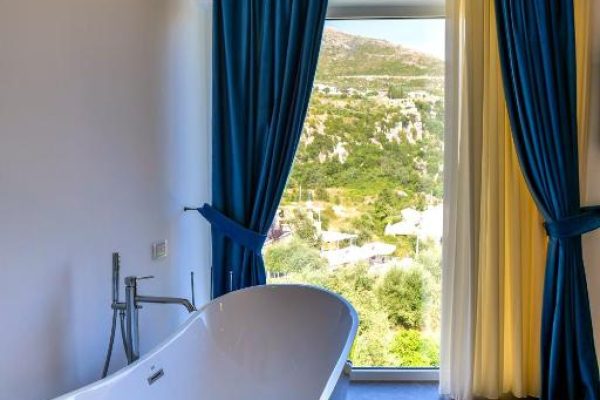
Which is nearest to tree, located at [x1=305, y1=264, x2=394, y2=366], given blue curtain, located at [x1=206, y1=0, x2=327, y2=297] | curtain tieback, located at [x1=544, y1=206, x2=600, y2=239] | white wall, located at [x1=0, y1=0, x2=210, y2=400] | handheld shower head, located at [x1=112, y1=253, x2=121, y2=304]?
blue curtain, located at [x1=206, y1=0, x2=327, y2=297]

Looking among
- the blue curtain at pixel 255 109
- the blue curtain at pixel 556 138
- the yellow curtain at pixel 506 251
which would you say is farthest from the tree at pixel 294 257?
the blue curtain at pixel 556 138

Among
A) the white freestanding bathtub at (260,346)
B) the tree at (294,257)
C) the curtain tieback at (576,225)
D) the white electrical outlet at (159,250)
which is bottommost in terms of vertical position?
the white freestanding bathtub at (260,346)

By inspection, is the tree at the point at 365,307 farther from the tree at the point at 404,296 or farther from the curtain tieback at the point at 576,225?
the curtain tieback at the point at 576,225

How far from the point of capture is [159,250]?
242 centimetres

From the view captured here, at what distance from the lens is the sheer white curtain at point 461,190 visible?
255 centimetres

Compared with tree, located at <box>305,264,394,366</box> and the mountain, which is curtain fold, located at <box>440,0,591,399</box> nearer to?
the mountain

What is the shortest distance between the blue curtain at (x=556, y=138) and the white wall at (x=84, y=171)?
1.77m

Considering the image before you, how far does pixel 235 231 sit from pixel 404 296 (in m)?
1.11

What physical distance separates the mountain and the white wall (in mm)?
800

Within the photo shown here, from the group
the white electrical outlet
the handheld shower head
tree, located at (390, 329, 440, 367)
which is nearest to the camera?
the handheld shower head

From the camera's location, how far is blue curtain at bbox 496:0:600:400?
2.42 m

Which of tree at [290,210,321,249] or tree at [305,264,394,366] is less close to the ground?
tree at [290,210,321,249]

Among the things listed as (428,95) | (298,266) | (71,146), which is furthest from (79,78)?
(428,95)

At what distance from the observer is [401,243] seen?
2.89 metres
